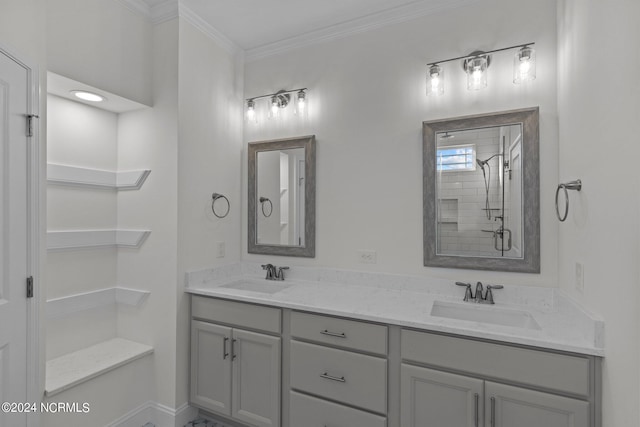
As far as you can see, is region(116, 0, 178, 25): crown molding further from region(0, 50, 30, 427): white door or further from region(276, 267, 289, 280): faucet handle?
region(276, 267, 289, 280): faucet handle

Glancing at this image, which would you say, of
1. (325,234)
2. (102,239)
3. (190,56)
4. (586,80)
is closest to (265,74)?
(190,56)

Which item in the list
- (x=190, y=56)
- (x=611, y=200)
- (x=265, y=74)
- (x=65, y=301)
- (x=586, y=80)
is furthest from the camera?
(x=265, y=74)

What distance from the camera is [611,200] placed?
48.7 inches

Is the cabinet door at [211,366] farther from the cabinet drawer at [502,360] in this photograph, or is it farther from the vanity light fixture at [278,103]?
the vanity light fixture at [278,103]

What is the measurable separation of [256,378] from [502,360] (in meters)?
1.38

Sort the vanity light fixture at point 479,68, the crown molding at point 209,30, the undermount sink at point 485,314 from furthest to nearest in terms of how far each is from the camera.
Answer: the crown molding at point 209,30, the vanity light fixture at point 479,68, the undermount sink at point 485,314

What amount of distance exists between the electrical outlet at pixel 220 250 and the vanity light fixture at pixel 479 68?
6.06 ft

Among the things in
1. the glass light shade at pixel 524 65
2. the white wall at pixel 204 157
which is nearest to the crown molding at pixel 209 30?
the white wall at pixel 204 157

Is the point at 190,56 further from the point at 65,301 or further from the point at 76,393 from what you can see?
the point at 76,393

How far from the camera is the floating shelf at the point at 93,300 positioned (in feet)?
7.03

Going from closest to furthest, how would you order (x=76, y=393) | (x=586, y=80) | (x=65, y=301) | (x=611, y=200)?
(x=611, y=200), (x=586, y=80), (x=76, y=393), (x=65, y=301)

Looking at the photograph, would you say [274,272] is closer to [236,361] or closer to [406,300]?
[236,361]

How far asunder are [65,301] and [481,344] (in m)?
2.47

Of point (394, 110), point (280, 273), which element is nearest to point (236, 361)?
point (280, 273)
